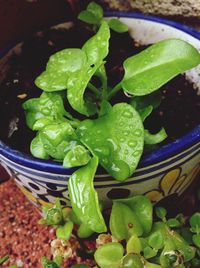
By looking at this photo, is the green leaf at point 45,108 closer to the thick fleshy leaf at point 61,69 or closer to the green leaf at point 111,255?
the thick fleshy leaf at point 61,69

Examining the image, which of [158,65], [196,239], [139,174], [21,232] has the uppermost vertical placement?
[158,65]

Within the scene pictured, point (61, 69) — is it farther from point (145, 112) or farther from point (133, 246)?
point (133, 246)

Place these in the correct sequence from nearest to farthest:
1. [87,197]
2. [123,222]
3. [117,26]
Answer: [87,197] < [123,222] < [117,26]

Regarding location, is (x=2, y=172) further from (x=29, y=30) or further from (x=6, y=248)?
(x=29, y=30)

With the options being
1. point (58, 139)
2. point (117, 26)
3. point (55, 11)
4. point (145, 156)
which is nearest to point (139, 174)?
point (145, 156)

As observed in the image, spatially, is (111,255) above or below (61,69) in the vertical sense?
below

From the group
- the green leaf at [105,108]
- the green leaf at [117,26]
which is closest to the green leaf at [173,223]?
the green leaf at [105,108]
